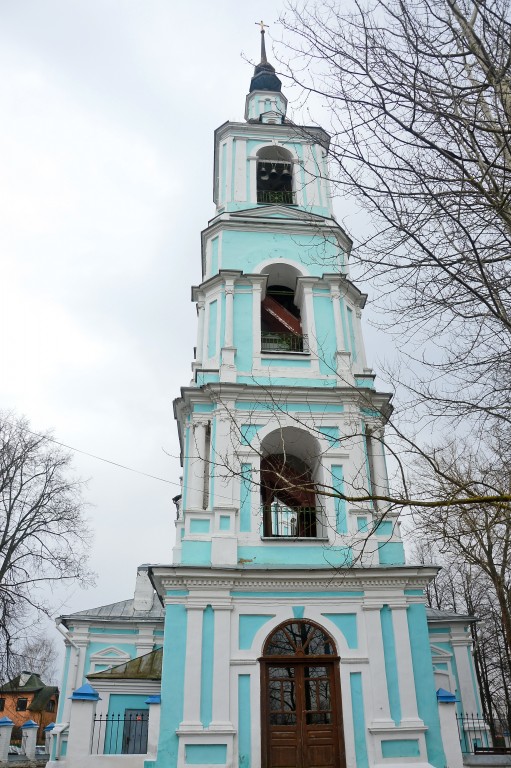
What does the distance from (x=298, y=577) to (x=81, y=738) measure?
4017 millimetres

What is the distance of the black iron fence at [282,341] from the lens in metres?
13.6

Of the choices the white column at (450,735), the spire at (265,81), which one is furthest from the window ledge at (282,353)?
the spire at (265,81)

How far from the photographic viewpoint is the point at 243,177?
1577 cm

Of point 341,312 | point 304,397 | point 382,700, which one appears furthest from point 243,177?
point 382,700

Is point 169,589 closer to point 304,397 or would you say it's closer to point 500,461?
point 304,397

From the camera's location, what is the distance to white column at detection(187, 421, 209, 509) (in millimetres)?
11359

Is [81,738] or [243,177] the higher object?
[243,177]

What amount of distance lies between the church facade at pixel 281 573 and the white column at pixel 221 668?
27 millimetres

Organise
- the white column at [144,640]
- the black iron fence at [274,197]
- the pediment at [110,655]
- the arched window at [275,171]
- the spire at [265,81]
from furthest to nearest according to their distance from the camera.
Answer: the spire at [265,81], the white column at [144,640], the pediment at [110,655], the arched window at [275,171], the black iron fence at [274,197]

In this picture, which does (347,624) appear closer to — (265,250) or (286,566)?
(286,566)

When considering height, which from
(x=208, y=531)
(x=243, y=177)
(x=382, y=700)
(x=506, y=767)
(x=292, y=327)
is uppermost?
(x=243, y=177)

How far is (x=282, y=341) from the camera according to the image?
13.8 meters

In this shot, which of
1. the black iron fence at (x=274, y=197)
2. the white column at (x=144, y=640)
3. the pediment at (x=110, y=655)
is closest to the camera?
the black iron fence at (x=274, y=197)

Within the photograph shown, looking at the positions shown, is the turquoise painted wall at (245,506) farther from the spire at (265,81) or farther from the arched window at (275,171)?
the spire at (265,81)
